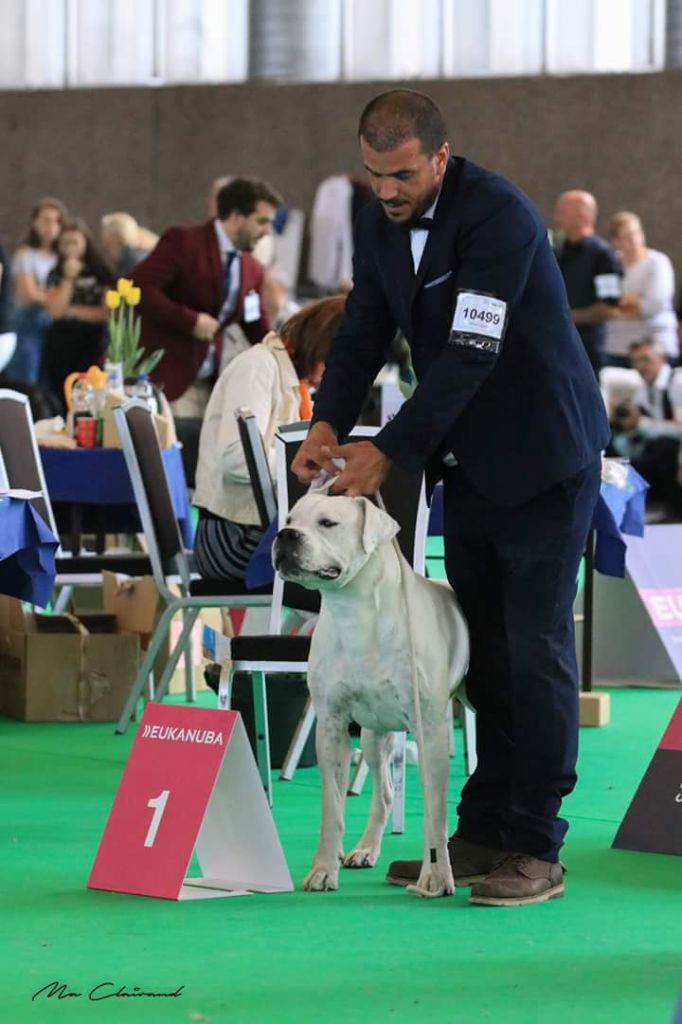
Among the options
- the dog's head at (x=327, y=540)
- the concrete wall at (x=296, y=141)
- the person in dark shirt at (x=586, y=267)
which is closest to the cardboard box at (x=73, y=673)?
the dog's head at (x=327, y=540)

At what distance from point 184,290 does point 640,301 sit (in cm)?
351

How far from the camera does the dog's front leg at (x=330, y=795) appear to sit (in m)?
3.41

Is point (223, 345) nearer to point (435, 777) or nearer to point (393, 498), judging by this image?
point (393, 498)

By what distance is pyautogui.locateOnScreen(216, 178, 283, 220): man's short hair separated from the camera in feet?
27.2

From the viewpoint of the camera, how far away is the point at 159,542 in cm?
520

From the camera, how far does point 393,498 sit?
14.6 ft

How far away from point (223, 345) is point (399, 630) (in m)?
5.71

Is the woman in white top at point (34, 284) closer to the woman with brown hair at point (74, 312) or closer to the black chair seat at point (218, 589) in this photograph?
the woman with brown hair at point (74, 312)

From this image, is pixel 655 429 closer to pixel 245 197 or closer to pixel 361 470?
pixel 245 197

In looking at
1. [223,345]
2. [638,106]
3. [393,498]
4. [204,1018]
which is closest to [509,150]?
[638,106]

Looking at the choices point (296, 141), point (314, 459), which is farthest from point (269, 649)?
point (296, 141)

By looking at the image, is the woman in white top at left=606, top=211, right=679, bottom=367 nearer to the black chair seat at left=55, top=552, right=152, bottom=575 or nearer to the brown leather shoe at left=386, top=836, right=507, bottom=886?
the black chair seat at left=55, top=552, right=152, bottom=575

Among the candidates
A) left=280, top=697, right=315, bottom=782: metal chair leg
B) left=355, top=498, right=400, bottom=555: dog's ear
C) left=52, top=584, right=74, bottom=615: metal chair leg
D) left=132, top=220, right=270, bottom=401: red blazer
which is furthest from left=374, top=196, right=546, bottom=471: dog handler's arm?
left=132, top=220, right=270, bottom=401: red blazer

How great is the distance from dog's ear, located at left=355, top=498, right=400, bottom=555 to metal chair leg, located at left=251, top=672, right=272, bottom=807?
100 centimetres
